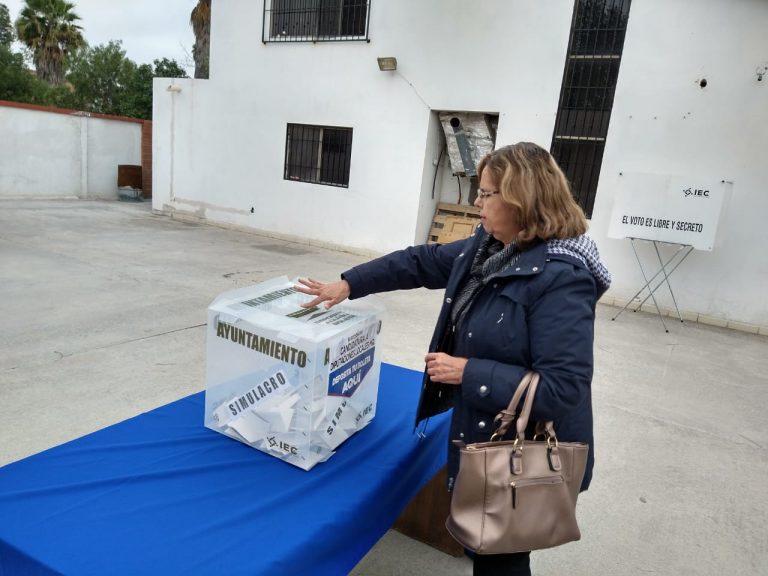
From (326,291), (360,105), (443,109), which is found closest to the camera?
(326,291)

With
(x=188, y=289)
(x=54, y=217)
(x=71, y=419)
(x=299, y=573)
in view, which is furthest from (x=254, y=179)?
(x=299, y=573)

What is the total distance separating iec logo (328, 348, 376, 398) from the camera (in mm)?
1287

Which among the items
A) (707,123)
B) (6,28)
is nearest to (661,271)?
(707,123)

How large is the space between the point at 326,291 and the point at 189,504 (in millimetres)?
682

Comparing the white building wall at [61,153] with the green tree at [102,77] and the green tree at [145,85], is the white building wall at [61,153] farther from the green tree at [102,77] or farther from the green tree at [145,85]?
the green tree at [102,77]

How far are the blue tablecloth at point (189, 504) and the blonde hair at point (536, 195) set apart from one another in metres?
0.72

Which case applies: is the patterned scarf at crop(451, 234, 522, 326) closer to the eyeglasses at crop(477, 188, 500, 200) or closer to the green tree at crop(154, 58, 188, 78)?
the eyeglasses at crop(477, 188, 500, 200)

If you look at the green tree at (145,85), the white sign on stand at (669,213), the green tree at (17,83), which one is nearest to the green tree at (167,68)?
the green tree at (145,85)

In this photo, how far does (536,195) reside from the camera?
1.27 m

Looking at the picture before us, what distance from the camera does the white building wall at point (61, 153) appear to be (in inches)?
459

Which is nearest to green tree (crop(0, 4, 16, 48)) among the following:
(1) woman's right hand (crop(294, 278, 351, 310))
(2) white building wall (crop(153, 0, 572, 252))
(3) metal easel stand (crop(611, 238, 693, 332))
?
(2) white building wall (crop(153, 0, 572, 252))

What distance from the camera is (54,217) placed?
9500 millimetres

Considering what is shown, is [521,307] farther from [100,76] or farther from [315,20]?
[100,76]

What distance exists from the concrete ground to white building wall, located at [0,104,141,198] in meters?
5.92
